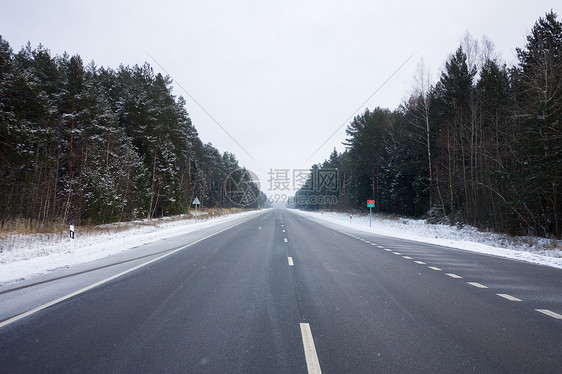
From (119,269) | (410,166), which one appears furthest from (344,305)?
(410,166)

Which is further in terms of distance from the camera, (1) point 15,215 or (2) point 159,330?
(1) point 15,215

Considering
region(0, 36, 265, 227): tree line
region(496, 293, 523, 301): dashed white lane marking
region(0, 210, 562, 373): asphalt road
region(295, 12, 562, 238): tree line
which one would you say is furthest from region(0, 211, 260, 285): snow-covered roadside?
region(295, 12, 562, 238): tree line

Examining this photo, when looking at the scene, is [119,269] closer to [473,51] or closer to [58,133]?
[58,133]

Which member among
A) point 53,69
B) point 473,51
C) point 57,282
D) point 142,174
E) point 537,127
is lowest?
point 57,282

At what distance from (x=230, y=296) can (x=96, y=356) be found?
2.67 m

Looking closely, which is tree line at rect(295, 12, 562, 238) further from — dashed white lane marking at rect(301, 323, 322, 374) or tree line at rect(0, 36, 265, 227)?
tree line at rect(0, 36, 265, 227)

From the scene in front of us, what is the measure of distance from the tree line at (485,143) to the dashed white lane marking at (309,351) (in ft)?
58.3

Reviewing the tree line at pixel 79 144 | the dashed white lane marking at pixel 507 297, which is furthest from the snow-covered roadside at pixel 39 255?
the dashed white lane marking at pixel 507 297

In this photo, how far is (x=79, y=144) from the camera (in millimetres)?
26797

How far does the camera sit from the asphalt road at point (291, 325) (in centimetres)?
320

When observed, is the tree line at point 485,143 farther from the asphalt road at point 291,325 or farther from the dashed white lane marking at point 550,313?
the dashed white lane marking at point 550,313

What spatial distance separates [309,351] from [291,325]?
2.82ft

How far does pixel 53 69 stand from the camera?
28.8 m

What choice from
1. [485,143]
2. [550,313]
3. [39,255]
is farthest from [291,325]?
[485,143]
